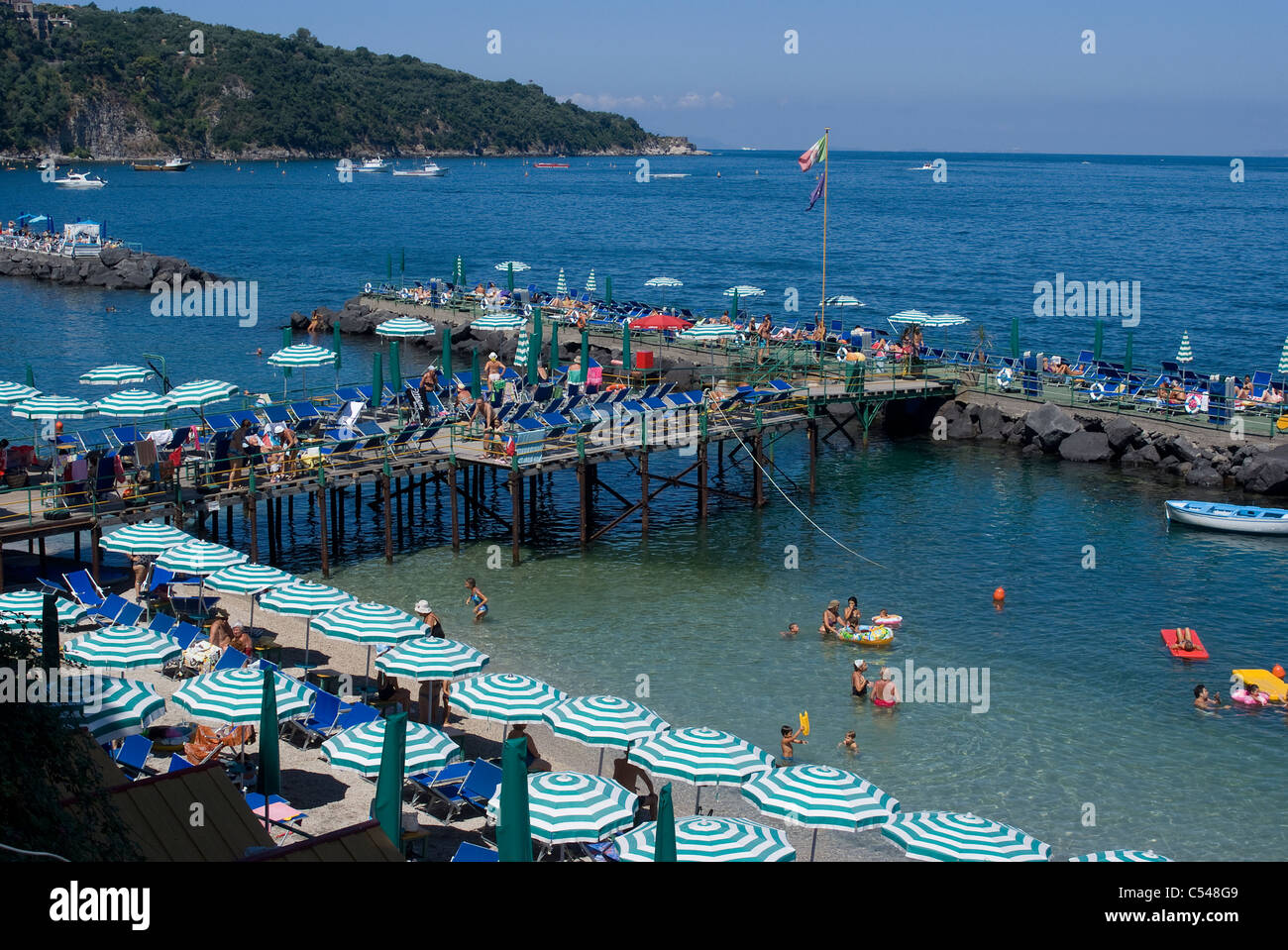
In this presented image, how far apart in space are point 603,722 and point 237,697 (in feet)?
15.7

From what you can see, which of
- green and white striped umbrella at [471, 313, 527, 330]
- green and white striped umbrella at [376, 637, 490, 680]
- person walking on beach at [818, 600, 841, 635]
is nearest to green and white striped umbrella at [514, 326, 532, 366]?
green and white striped umbrella at [471, 313, 527, 330]

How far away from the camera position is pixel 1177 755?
21234 millimetres

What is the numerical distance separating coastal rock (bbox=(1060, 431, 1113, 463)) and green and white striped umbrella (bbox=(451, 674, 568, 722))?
25.7 m

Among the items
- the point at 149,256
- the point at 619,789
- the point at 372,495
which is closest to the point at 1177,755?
the point at 619,789

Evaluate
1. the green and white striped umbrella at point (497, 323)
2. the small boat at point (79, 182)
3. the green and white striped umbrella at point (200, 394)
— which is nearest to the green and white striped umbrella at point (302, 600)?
the green and white striped umbrella at point (200, 394)

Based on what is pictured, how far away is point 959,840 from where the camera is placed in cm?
1498

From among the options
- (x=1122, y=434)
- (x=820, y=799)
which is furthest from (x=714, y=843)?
(x=1122, y=434)

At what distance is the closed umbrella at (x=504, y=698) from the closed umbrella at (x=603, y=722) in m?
0.23

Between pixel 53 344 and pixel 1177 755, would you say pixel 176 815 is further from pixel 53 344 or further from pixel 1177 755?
pixel 53 344

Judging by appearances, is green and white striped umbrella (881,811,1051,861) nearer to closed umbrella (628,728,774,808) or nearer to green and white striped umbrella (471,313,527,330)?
closed umbrella (628,728,774,808)

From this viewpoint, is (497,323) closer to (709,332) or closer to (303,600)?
(709,332)

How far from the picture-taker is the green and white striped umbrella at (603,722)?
1777cm

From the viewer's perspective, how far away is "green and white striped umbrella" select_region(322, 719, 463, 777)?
16.4 m
